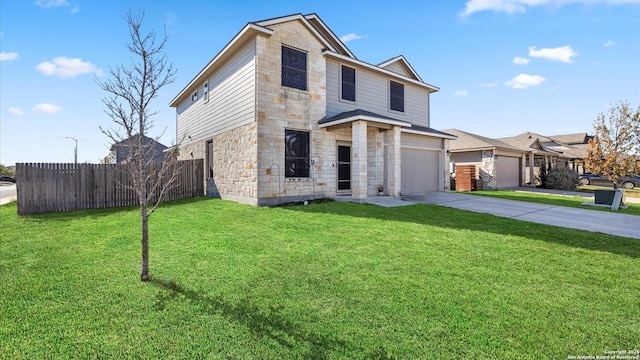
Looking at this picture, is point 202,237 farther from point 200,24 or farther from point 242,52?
point 200,24

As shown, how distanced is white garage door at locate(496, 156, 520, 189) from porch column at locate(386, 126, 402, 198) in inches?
458

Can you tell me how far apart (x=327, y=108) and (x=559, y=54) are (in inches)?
434

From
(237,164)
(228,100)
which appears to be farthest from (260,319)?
(228,100)

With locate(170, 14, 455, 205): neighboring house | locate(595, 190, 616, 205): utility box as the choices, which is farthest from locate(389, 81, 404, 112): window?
locate(595, 190, 616, 205): utility box

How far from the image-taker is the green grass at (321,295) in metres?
2.18

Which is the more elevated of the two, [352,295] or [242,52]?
[242,52]

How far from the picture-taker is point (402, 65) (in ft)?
49.0

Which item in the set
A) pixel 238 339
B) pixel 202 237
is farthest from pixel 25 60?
pixel 238 339

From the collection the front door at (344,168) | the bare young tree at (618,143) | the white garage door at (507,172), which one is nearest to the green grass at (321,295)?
the front door at (344,168)

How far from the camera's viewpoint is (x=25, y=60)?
29.1 ft

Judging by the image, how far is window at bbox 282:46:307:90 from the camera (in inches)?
386

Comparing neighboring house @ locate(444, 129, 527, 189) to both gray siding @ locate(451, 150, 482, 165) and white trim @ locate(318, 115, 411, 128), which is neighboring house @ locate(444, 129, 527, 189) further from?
white trim @ locate(318, 115, 411, 128)

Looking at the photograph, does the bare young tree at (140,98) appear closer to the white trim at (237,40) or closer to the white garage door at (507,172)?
the white trim at (237,40)

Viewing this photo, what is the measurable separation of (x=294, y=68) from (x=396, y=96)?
629 cm
